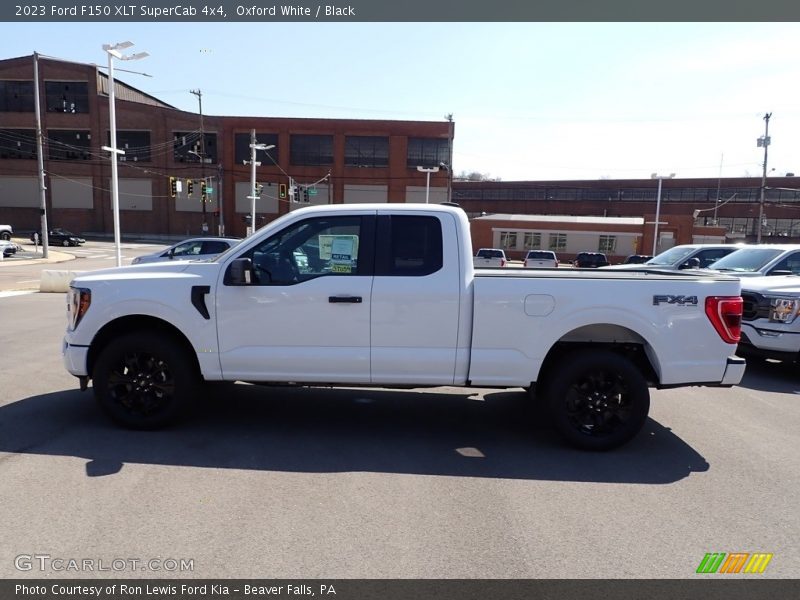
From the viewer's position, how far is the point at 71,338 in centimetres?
507

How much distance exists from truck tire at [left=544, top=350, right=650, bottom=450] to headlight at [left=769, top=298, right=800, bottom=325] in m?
4.20

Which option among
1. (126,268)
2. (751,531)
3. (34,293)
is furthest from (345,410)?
(34,293)

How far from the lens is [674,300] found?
4.85 metres

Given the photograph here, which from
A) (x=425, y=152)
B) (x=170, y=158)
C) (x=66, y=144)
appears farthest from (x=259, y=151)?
(x=66, y=144)

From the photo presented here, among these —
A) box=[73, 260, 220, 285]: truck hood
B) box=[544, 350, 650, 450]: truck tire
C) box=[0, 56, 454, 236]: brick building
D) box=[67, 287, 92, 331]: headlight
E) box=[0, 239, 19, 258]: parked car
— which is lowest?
box=[0, 239, 19, 258]: parked car

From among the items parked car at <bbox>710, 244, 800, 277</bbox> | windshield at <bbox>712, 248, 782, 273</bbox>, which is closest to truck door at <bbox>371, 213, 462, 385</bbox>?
parked car at <bbox>710, 244, 800, 277</bbox>

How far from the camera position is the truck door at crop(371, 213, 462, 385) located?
190 inches

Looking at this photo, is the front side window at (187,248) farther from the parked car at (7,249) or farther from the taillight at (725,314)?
the parked car at (7,249)

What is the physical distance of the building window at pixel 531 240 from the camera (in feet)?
201

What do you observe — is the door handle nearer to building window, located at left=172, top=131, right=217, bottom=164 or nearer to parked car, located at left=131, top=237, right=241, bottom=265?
parked car, located at left=131, top=237, right=241, bottom=265
